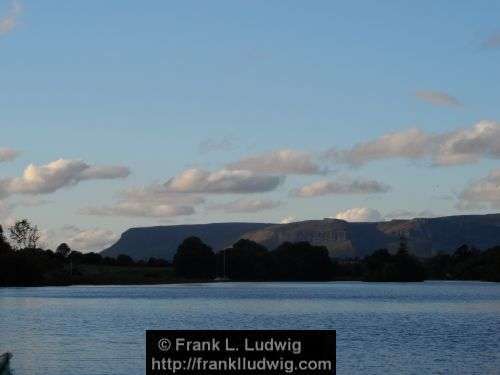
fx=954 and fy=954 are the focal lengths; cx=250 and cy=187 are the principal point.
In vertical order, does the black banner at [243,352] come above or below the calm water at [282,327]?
above

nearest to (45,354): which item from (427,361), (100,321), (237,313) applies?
(427,361)

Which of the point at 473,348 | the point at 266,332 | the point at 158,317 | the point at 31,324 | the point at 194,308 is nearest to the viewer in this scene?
the point at 266,332

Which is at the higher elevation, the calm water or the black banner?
the black banner

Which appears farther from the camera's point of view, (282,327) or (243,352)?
(282,327)

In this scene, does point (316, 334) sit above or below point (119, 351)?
above

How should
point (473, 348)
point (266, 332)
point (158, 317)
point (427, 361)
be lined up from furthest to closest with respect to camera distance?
point (158, 317)
point (473, 348)
point (427, 361)
point (266, 332)

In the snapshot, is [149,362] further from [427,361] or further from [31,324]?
[31,324]

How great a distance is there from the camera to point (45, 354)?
81062 millimetres

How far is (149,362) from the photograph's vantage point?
11.8m

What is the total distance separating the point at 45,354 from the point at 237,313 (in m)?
85.5

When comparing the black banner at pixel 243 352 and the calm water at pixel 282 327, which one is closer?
the black banner at pixel 243 352

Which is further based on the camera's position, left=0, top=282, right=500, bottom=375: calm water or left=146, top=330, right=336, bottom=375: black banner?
left=0, top=282, right=500, bottom=375: calm water

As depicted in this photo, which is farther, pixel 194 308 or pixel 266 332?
pixel 194 308

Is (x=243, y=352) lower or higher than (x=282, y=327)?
higher
